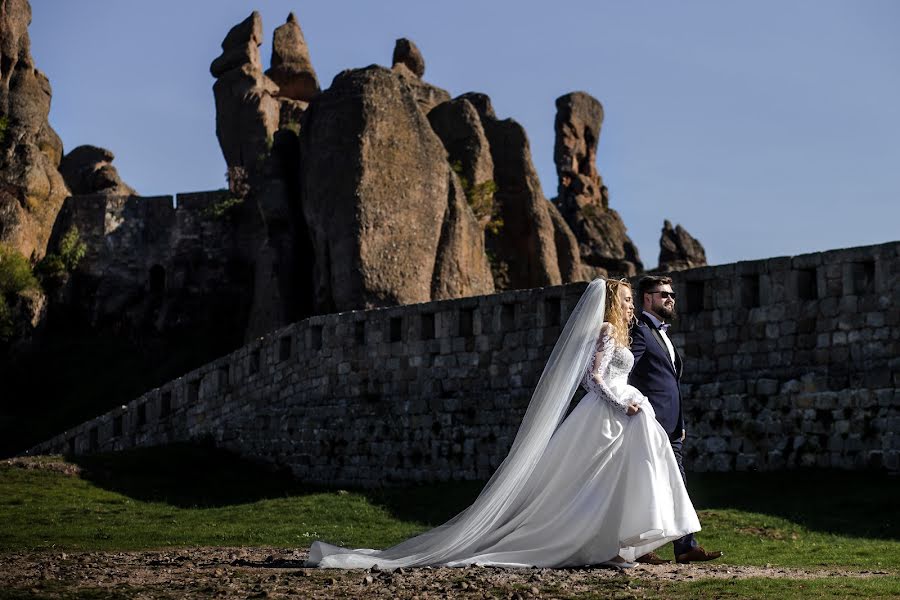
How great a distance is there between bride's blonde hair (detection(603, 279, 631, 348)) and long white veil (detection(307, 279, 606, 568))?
0.06m

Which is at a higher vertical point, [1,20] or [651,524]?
[1,20]

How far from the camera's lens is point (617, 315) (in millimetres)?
13461

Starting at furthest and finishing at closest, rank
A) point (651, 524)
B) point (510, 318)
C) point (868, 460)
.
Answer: point (510, 318) → point (868, 460) → point (651, 524)

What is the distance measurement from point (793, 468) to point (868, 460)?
1.15m

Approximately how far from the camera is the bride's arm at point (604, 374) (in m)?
12.9

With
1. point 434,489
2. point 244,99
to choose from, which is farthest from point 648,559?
point 244,99

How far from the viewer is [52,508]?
21766mm

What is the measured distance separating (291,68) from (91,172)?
29.4ft

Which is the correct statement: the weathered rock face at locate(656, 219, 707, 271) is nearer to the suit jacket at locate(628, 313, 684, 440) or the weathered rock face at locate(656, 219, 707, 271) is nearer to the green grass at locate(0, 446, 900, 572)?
the green grass at locate(0, 446, 900, 572)

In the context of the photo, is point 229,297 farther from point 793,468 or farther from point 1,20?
point 793,468

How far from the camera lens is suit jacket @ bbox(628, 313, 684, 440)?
13414 mm

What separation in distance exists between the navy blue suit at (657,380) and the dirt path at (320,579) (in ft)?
4.24

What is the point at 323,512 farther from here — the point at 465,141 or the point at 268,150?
the point at 268,150

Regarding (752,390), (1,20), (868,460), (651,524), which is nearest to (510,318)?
(752,390)
